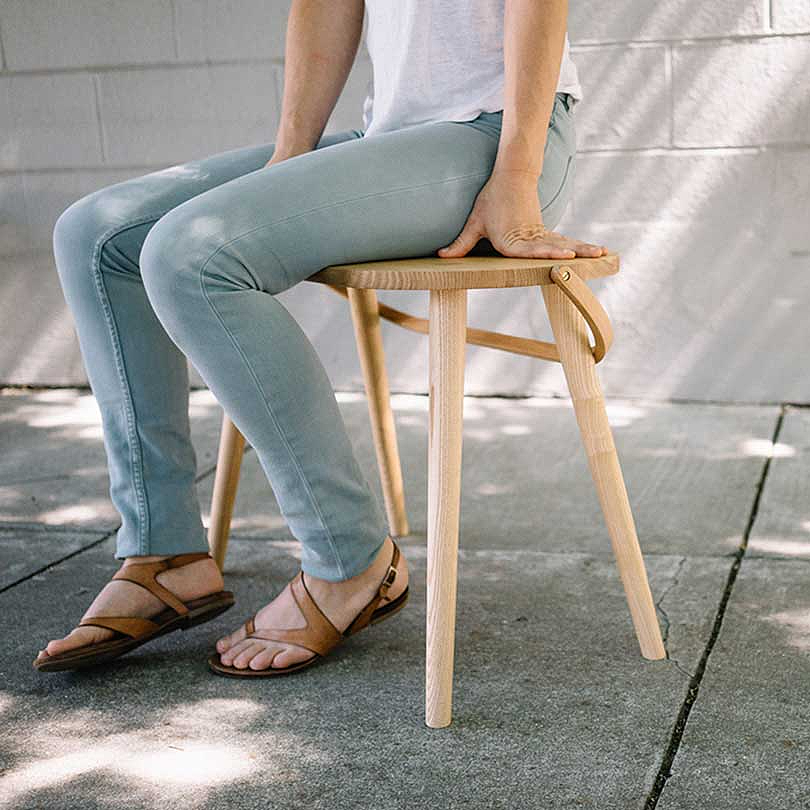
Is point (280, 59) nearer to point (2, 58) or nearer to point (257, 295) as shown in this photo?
point (2, 58)

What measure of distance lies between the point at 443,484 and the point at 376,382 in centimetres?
66

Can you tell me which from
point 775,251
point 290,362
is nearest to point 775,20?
point 775,251

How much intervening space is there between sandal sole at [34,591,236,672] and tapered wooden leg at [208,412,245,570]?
0.69 ft

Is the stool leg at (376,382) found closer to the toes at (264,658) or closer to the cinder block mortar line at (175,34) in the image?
the toes at (264,658)

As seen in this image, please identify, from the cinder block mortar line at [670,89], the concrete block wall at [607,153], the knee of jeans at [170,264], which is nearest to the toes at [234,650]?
the knee of jeans at [170,264]

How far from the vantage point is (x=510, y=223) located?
5.11 feet

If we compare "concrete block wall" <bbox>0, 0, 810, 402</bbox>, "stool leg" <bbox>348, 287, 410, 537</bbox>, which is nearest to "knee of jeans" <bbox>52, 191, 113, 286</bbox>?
"stool leg" <bbox>348, 287, 410, 537</bbox>

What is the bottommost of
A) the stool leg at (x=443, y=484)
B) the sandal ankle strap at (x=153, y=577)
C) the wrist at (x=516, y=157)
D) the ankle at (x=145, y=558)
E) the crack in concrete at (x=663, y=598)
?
the crack in concrete at (x=663, y=598)

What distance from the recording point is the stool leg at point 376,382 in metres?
2.09

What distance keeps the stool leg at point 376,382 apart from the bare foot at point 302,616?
480 millimetres

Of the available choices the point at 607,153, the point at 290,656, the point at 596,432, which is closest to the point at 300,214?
the point at 596,432

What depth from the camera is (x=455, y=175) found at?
1564 mm

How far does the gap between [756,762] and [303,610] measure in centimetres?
61

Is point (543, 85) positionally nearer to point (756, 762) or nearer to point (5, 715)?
point (756, 762)
